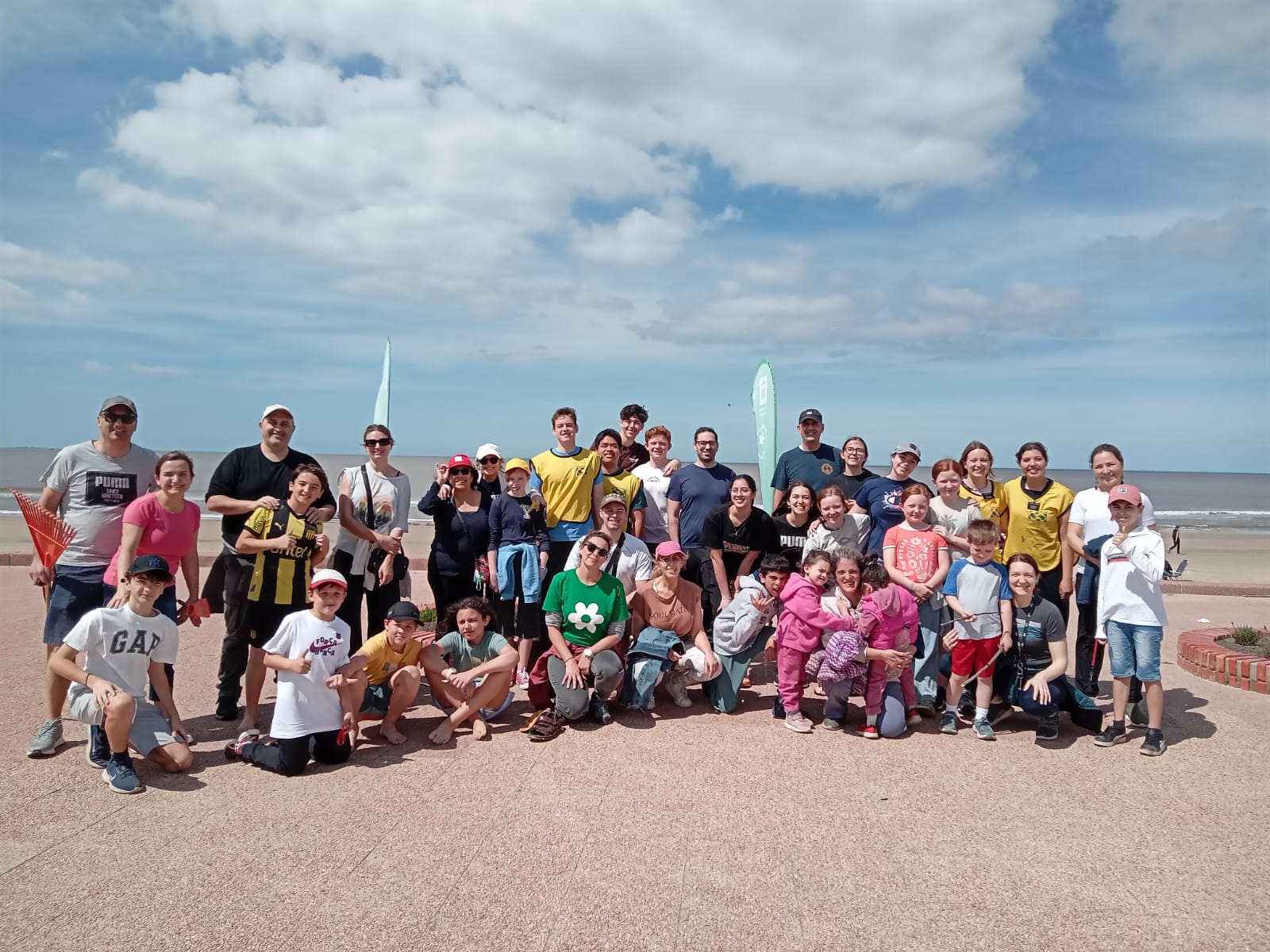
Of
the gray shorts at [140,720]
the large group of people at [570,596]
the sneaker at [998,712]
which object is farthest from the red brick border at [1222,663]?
the gray shorts at [140,720]

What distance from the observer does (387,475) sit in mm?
5797

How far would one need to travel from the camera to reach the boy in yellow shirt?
15.7 ft

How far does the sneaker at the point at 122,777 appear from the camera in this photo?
12.9ft

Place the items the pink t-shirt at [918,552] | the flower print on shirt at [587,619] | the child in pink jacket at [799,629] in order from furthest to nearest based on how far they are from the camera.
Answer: the pink t-shirt at [918,552], the flower print on shirt at [587,619], the child in pink jacket at [799,629]

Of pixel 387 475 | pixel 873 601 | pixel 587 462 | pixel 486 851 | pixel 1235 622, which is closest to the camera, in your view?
pixel 486 851

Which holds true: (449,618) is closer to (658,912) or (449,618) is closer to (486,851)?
(486,851)

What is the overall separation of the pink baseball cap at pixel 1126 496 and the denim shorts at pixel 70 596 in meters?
5.79

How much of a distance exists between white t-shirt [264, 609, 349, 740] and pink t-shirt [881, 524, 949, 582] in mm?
3453

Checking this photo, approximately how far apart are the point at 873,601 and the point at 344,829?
3.20 m

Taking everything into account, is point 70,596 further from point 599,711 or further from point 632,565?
point 632,565

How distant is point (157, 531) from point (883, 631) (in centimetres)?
421

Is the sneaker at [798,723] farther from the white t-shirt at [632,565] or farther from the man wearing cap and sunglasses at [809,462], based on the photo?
the man wearing cap and sunglasses at [809,462]

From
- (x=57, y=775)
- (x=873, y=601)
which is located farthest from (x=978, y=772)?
(x=57, y=775)

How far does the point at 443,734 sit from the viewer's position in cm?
482
